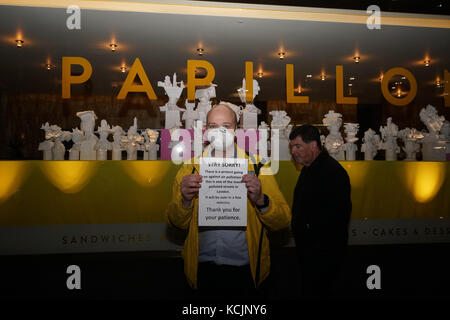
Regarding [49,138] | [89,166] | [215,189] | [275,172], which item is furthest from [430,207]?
[49,138]

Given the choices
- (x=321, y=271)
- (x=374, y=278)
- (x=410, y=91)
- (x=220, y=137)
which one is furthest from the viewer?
(x=410, y=91)

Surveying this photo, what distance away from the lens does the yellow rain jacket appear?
4.72 feet

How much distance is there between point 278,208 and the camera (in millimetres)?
1442

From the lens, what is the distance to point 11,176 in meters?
2.95

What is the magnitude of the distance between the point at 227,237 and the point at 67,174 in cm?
218

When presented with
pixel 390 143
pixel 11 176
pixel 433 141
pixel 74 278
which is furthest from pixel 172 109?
pixel 433 141

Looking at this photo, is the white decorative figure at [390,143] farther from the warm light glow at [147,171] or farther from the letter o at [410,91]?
the warm light glow at [147,171]

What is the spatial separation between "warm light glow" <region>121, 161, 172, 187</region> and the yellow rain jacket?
5.45 ft

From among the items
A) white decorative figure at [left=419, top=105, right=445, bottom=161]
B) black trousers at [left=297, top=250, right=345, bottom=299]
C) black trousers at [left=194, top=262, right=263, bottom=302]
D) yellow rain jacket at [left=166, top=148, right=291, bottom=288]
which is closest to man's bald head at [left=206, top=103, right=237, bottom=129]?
yellow rain jacket at [left=166, top=148, right=291, bottom=288]

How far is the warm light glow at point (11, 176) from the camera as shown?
2928 millimetres

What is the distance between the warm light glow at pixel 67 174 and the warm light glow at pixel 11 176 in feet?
0.56

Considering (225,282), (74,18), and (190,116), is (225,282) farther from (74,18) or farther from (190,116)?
(74,18)

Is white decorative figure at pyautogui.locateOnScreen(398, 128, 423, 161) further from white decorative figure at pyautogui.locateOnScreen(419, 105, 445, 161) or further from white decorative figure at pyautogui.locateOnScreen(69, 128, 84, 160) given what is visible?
white decorative figure at pyautogui.locateOnScreen(69, 128, 84, 160)

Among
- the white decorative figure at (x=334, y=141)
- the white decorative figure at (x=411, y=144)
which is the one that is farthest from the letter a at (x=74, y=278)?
the white decorative figure at (x=411, y=144)
